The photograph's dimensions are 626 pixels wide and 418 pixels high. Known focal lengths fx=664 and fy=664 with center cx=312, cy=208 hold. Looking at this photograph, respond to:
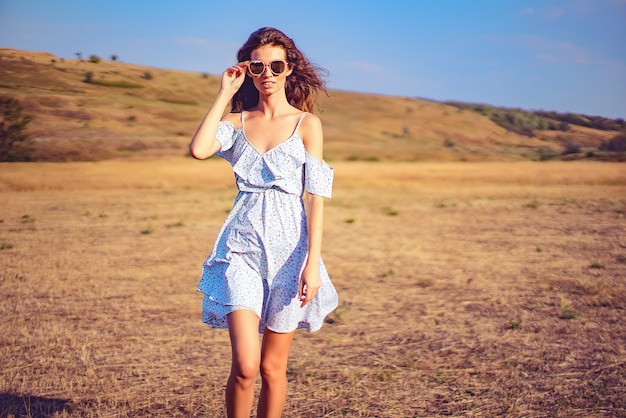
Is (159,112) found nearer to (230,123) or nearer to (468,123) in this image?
(468,123)

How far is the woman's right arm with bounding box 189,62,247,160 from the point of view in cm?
309

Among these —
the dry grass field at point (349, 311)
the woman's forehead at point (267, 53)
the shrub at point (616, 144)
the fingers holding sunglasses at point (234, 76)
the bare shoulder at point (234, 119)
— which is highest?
the shrub at point (616, 144)

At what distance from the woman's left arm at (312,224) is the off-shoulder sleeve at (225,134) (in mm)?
359

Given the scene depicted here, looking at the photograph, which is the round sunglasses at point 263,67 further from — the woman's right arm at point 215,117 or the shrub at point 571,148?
the shrub at point 571,148

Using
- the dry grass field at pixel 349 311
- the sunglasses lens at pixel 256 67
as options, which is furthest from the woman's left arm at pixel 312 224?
the dry grass field at pixel 349 311

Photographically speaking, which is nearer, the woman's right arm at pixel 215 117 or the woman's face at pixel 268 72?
the woman's right arm at pixel 215 117

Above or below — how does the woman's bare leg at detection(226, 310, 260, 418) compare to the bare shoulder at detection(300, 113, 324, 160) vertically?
below

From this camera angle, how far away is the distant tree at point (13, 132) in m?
11.3

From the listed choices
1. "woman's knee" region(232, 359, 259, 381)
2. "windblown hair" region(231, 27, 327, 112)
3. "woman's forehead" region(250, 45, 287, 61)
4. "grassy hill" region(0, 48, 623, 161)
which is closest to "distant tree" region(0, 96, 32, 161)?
"grassy hill" region(0, 48, 623, 161)

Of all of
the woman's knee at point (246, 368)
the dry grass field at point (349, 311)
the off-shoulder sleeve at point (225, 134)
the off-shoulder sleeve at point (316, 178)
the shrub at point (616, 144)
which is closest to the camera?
the woman's knee at point (246, 368)

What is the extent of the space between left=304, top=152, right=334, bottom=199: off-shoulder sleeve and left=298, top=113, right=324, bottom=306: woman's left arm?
24mm

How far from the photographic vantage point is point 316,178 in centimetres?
313

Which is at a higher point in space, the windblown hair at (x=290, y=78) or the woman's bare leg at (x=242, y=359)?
the windblown hair at (x=290, y=78)

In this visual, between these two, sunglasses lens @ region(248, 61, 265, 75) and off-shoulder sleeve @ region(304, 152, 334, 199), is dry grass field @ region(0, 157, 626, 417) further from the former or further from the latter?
sunglasses lens @ region(248, 61, 265, 75)
